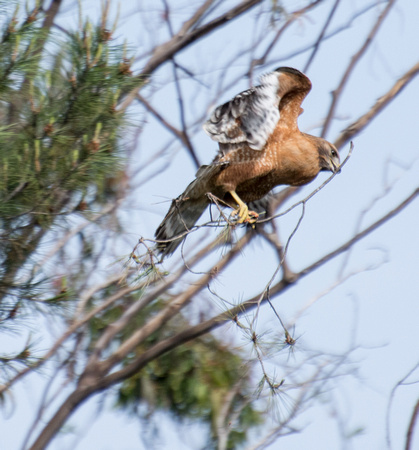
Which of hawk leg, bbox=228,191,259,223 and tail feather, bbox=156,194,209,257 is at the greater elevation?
tail feather, bbox=156,194,209,257

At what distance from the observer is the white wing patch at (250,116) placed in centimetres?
404

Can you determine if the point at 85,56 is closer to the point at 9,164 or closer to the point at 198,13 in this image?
the point at 9,164

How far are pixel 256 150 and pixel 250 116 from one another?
0.64ft

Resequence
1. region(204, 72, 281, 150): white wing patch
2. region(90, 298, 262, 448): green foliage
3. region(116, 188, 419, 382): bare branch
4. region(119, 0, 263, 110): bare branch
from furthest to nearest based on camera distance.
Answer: region(90, 298, 262, 448): green foliage → region(119, 0, 263, 110): bare branch → region(116, 188, 419, 382): bare branch → region(204, 72, 281, 150): white wing patch

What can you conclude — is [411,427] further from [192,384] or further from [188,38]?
[188,38]

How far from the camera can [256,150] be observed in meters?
4.13

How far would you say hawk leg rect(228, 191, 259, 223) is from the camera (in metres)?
3.82

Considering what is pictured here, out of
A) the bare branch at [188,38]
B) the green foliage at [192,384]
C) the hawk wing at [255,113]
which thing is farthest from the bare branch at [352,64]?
the green foliage at [192,384]

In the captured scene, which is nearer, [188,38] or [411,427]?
[411,427]

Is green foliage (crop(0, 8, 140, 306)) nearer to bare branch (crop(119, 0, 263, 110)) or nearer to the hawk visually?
the hawk

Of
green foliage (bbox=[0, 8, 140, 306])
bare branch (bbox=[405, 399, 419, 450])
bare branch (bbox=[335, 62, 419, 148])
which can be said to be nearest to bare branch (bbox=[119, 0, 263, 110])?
bare branch (bbox=[335, 62, 419, 148])

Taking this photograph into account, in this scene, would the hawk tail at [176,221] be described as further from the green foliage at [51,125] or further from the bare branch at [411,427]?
the bare branch at [411,427]

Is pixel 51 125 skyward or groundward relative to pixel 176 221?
skyward

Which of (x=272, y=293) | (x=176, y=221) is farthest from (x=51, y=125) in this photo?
(x=272, y=293)
